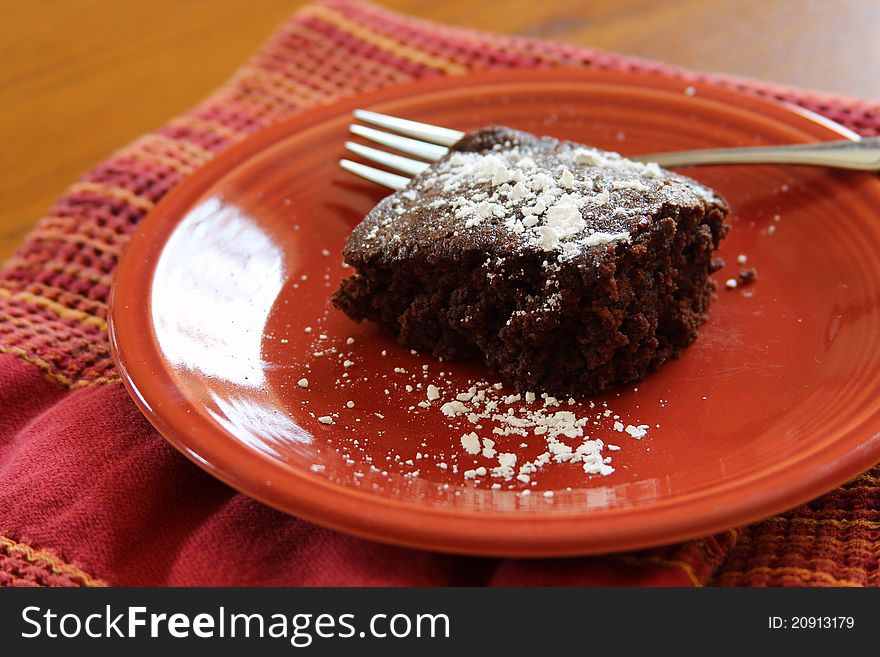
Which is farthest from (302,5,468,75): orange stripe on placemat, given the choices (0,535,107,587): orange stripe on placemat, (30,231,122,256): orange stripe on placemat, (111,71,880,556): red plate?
(0,535,107,587): orange stripe on placemat

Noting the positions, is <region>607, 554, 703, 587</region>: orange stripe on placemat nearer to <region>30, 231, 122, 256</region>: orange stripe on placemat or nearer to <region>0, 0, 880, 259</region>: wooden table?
<region>30, 231, 122, 256</region>: orange stripe on placemat

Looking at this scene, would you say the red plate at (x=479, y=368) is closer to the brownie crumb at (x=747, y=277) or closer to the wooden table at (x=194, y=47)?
the brownie crumb at (x=747, y=277)

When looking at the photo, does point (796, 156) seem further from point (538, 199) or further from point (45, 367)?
point (45, 367)

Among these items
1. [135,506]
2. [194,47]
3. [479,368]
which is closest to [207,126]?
[194,47]

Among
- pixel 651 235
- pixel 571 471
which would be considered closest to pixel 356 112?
pixel 651 235

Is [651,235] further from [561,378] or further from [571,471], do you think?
[571,471]

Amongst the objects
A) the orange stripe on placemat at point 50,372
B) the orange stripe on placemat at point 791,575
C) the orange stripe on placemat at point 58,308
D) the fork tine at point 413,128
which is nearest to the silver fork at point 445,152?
the fork tine at point 413,128
